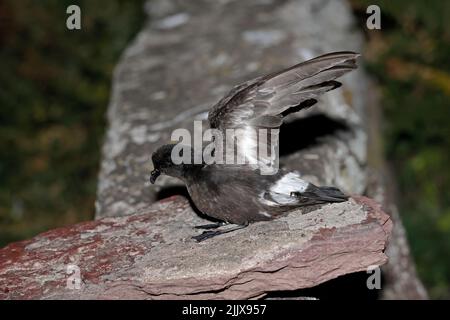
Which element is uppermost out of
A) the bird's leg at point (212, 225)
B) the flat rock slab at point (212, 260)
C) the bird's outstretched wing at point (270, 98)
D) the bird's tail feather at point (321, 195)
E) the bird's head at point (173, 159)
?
the bird's outstretched wing at point (270, 98)

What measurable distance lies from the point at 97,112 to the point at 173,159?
3405mm

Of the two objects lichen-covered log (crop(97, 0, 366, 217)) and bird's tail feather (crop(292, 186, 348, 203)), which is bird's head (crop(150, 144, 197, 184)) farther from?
bird's tail feather (crop(292, 186, 348, 203))

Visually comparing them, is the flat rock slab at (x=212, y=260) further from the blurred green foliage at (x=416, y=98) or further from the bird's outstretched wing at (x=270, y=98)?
the blurred green foliage at (x=416, y=98)

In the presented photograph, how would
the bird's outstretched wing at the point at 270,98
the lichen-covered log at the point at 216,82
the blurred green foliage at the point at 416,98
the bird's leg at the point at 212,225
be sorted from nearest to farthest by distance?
the bird's outstretched wing at the point at 270,98, the bird's leg at the point at 212,225, the lichen-covered log at the point at 216,82, the blurred green foliage at the point at 416,98

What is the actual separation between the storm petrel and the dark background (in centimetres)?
282

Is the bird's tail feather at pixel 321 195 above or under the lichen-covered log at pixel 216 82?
under

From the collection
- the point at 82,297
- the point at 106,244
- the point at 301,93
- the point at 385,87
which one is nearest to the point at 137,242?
the point at 106,244

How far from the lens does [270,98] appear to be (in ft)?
10.3

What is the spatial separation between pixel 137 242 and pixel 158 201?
560 mm

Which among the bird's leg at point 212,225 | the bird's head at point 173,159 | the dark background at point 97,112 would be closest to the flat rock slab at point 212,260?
the bird's leg at point 212,225

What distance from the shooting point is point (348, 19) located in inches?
233

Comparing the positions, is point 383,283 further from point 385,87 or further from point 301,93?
point 385,87

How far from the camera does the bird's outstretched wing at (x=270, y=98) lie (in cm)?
307

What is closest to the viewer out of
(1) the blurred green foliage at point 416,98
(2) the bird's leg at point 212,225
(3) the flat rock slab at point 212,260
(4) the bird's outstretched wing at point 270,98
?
(3) the flat rock slab at point 212,260
